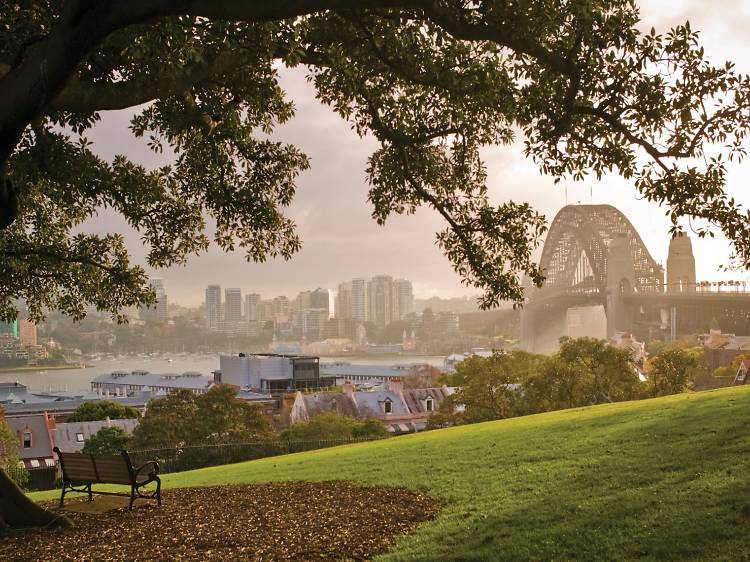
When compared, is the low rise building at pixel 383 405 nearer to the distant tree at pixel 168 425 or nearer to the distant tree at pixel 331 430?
the distant tree at pixel 331 430

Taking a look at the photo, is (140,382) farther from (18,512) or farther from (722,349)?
(18,512)

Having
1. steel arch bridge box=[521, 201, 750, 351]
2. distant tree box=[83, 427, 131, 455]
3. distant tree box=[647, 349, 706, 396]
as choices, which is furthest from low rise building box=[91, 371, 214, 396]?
distant tree box=[647, 349, 706, 396]

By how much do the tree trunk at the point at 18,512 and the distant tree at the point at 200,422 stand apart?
1142 inches

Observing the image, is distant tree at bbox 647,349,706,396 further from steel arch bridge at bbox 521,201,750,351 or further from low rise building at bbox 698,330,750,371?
steel arch bridge at bbox 521,201,750,351

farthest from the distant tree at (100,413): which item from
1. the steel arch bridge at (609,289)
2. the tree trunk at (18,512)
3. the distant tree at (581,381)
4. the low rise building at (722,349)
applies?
the tree trunk at (18,512)

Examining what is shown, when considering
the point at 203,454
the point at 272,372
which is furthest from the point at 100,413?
the point at 272,372

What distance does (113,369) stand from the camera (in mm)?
179750

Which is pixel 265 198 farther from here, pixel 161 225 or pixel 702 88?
pixel 702 88

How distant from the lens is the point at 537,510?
6.72 m

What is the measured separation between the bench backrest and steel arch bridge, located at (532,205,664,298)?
7839 cm

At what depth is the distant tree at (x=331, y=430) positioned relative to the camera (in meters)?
36.6

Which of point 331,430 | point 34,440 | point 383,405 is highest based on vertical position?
point 331,430

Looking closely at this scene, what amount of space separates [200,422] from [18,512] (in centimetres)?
3086

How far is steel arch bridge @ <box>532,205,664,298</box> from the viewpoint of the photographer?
87688 mm
